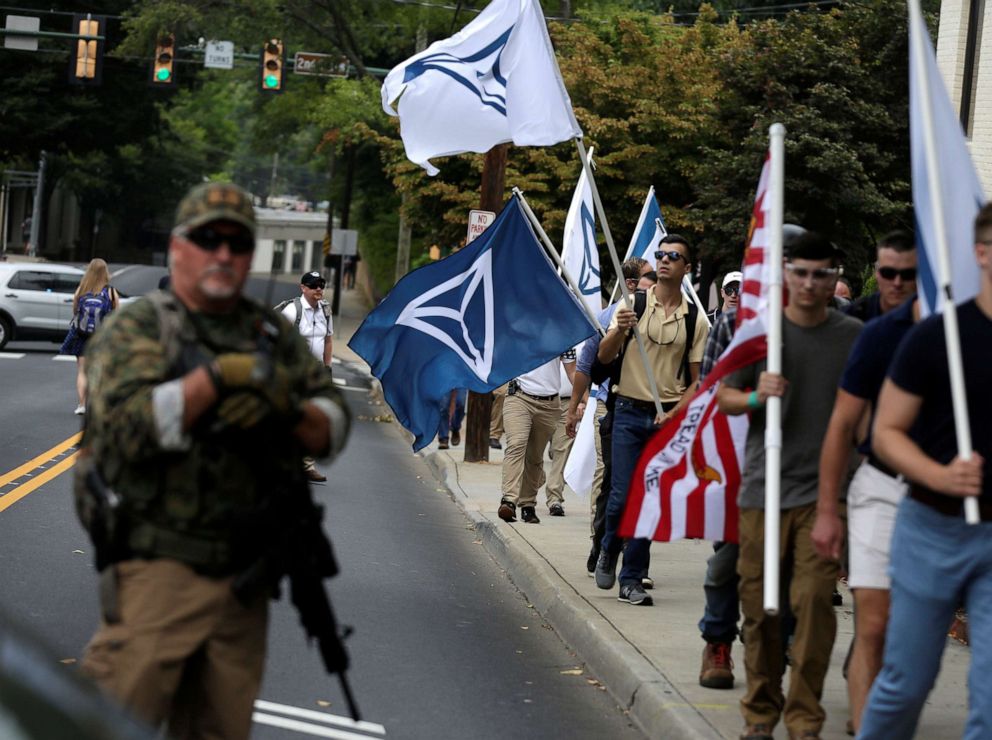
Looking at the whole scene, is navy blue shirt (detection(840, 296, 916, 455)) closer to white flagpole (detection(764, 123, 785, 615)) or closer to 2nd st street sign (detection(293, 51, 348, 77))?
white flagpole (detection(764, 123, 785, 615))

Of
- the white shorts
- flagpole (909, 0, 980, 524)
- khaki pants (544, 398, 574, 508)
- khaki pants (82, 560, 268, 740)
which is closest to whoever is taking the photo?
khaki pants (82, 560, 268, 740)

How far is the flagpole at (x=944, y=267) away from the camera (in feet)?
15.9

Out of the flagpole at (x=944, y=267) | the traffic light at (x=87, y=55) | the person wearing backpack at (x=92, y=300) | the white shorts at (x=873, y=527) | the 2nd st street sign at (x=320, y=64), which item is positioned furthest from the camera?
the 2nd st street sign at (x=320, y=64)

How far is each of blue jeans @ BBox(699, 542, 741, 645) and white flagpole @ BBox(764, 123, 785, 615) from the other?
40.6 inches

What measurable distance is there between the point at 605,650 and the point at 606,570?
5.31ft

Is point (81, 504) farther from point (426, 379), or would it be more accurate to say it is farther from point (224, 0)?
point (224, 0)

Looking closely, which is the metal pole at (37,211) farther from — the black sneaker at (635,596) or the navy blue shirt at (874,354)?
the navy blue shirt at (874,354)

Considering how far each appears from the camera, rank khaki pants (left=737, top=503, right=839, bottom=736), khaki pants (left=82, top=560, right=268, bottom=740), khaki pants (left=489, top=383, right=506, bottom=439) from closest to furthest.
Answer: khaki pants (left=82, top=560, right=268, bottom=740) < khaki pants (left=737, top=503, right=839, bottom=736) < khaki pants (left=489, top=383, right=506, bottom=439)

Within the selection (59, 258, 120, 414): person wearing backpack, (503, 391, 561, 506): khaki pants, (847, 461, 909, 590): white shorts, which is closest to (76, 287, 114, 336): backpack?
(59, 258, 120, 414): person wearing backpack

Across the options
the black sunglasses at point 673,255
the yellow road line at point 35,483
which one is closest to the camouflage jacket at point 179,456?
the black sunglasses at point 673,255

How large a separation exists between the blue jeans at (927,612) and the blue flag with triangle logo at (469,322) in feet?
18.3

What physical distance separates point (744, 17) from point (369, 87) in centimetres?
1410

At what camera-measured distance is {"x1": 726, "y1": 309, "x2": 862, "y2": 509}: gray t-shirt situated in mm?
6363

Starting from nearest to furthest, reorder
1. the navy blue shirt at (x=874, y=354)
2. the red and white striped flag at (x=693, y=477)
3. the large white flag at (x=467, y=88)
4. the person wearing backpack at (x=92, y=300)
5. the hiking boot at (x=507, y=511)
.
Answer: the navy blue shirt at (x=874, y=354), the red and white striped flag at (x=693, y=477), the large white flag at (x=467, y=88), the hiking boot at (x=507, y=511), the person wearing backpack at (x=92, y=300)
